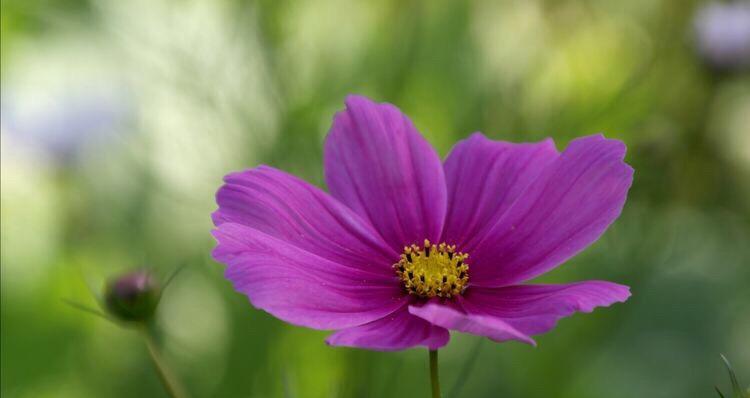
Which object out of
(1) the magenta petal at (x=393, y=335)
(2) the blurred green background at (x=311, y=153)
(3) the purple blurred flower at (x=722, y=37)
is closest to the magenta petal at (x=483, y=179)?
(1) the magenta petal at (x=393, y=335)

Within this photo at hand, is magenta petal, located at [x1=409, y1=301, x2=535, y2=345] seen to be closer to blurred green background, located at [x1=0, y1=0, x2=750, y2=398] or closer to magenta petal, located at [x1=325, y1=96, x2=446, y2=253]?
magenta petal, located at [x1=325, y1=96, x2=446, y2=253]

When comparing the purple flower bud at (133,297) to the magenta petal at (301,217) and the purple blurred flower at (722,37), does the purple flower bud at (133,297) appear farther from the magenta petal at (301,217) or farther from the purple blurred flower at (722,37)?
the purple blurred flower at (722,37)

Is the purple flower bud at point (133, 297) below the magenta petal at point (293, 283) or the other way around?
below

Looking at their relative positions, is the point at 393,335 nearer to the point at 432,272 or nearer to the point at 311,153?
the point at 432,272

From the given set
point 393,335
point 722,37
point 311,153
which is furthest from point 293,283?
point 722,37

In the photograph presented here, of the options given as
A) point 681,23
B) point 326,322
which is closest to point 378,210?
point 326,322

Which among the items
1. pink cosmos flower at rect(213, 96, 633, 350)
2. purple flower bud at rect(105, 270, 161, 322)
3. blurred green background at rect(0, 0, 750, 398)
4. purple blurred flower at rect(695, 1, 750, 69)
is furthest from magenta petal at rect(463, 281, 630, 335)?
purple blurred flower at rect(695, 1, 750, 69)

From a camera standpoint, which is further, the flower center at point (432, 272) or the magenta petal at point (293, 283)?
the flower center at point (432, 272)
